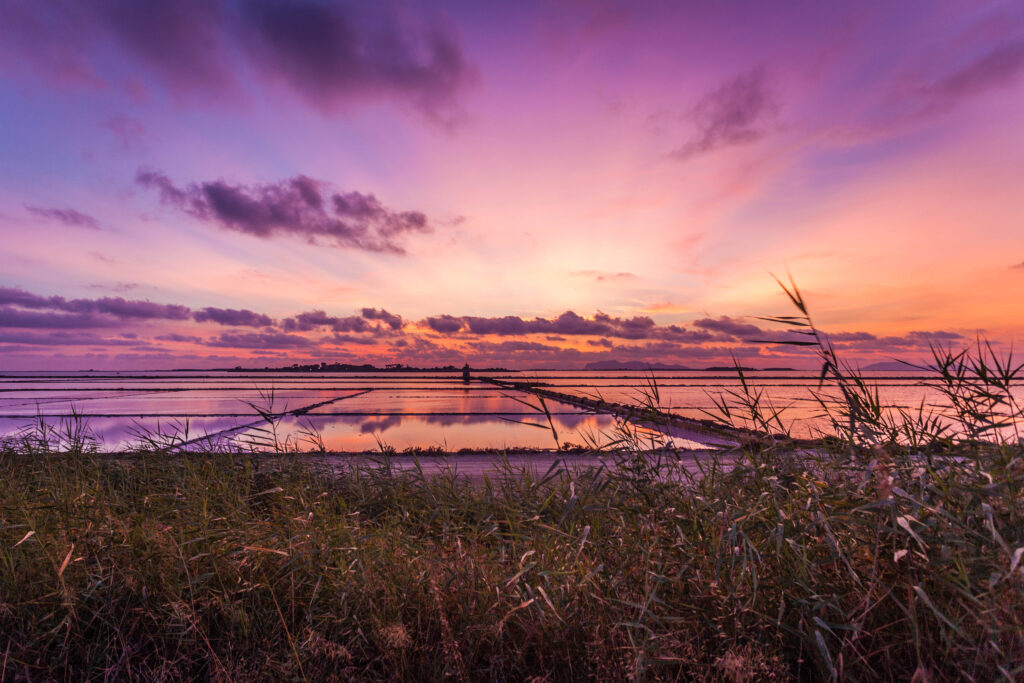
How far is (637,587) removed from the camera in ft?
12.3

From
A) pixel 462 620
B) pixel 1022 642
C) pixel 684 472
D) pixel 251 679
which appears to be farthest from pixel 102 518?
pixel 1022 642

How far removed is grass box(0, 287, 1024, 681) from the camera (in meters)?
3.20

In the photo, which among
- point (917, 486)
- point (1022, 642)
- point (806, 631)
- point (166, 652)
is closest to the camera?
point (1022, 642)

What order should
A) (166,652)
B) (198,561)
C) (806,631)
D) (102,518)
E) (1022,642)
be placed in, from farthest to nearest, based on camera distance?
(102,518) < (198,561) < (166,652) < (806,631) < (1022,642)

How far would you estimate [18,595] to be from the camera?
4.18m

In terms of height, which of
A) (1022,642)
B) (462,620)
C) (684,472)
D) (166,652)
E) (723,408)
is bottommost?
(166,652)

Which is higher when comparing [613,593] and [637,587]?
[637,587]

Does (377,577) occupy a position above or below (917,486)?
below

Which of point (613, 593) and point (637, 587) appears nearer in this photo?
point (637, 587)

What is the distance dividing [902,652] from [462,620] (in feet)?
9.54

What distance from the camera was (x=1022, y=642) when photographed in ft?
9.04

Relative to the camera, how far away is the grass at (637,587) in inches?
126

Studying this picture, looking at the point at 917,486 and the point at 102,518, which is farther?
the point at 102,518

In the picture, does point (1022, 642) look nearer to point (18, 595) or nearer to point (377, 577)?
point (377, 577)
